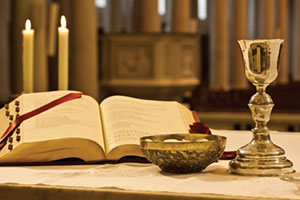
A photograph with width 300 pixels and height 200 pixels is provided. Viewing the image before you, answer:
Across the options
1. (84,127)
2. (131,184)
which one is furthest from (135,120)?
(131,184)

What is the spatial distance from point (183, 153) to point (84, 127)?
0.44 m

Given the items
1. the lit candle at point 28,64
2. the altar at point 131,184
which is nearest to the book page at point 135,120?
the altar at point 131,184

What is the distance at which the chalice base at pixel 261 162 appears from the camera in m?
1.79

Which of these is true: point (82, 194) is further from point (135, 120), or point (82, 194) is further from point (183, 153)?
point (135, 120)

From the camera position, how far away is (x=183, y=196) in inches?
61.1

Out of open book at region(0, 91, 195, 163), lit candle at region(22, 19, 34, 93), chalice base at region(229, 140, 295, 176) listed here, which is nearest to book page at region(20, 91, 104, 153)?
open book at region(0, 91, 195, 163)

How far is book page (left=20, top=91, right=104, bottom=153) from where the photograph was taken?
6.67ft

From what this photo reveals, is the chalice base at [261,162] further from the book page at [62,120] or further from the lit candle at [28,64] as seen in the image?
the lit candle at [28,64]

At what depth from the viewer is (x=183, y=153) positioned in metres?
1.79

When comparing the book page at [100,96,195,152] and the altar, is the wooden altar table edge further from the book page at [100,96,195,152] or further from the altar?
the book page at [100,96,195,152]

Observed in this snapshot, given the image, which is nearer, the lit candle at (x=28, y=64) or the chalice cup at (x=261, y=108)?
the chalice cup at (x=261, y=108)

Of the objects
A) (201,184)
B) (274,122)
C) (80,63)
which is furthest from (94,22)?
(201,184)

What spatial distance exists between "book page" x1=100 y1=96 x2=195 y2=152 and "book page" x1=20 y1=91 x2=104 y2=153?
4 cm

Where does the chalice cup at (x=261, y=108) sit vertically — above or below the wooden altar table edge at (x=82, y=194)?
above
